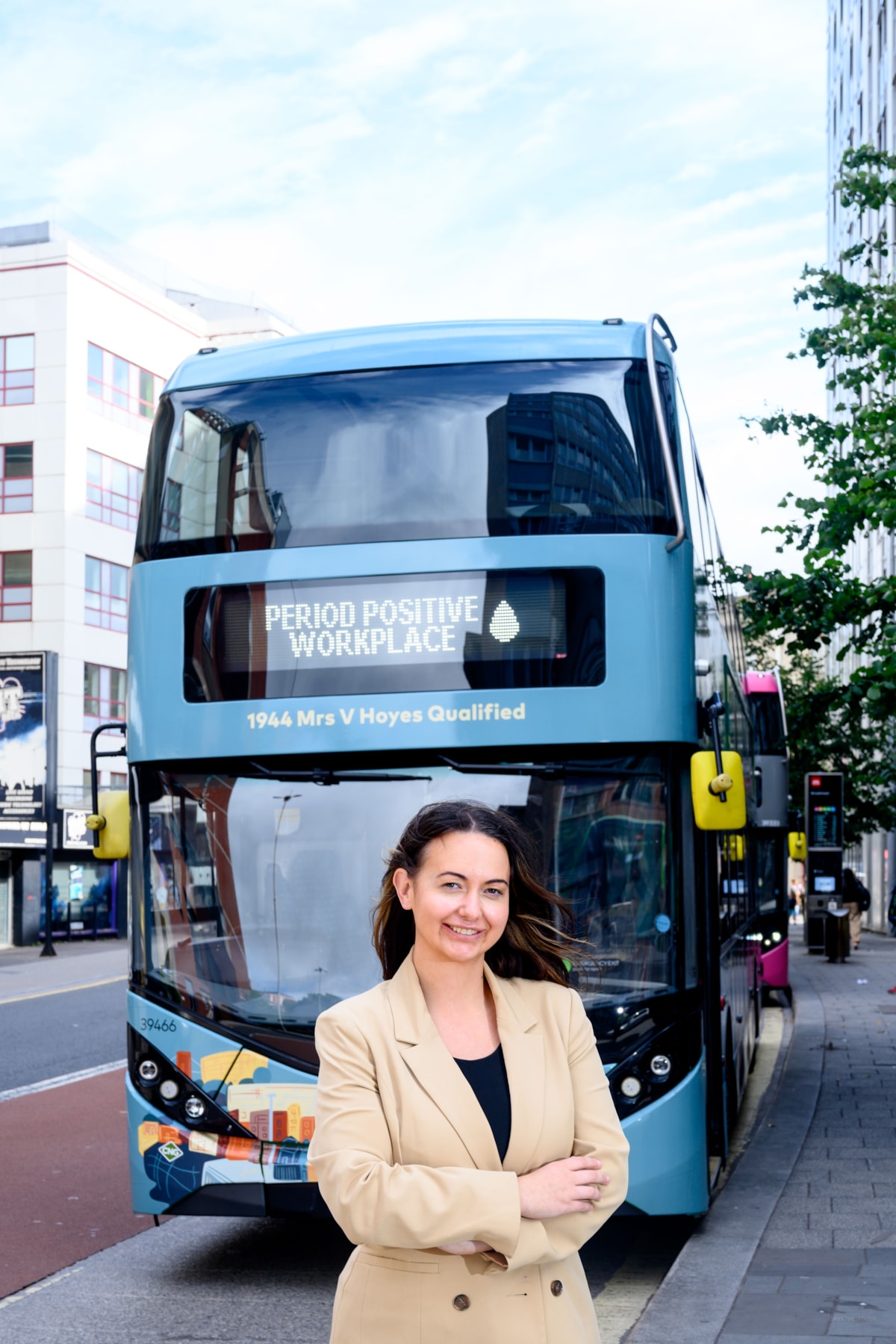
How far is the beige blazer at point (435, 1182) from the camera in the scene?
2.65 meters

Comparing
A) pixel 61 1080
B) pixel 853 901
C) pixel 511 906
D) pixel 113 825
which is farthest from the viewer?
pixel 853 901

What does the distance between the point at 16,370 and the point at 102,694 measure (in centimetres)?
883

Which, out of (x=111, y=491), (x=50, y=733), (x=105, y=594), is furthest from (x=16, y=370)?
(x=50, y=733)

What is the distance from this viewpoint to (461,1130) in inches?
109

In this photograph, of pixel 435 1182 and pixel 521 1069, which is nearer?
pixel 435 1182

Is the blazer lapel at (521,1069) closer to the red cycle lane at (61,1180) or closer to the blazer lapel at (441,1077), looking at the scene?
the blazer lapel at (441,1077)

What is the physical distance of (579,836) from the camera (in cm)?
686

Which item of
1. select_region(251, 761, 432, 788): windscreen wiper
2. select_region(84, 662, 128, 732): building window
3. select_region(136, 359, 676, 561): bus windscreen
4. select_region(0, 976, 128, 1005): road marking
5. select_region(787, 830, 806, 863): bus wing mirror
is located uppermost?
select_region(84, 662, 128, 732): building window

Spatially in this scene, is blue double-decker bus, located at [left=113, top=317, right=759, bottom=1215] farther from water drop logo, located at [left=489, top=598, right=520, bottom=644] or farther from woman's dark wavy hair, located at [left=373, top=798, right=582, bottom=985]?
woman's dark wavy hair, located at [left=373, top=798, right=582, bottom=985]

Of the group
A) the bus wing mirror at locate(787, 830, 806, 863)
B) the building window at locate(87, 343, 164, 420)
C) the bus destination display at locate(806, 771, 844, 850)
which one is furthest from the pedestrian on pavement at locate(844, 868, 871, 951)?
the building window at locate(87, 343, 164, 420)

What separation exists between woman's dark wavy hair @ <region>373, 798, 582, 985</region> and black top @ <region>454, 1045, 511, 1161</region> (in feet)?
0.80

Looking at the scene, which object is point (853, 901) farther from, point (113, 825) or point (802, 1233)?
point (113, 825)

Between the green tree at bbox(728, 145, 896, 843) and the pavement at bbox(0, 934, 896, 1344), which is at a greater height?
the green tree at bbox(728, 145, 896, 843)

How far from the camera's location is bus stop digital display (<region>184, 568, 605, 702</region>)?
688 centimetres
